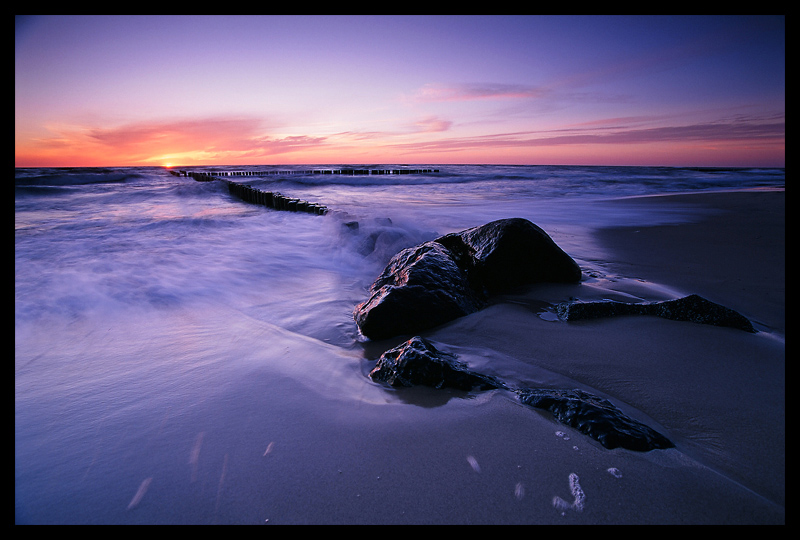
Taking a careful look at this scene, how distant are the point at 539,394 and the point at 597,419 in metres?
0.30

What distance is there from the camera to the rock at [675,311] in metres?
2.56

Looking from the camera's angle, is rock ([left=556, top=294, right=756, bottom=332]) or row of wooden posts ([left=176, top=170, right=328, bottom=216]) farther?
row of wooden posts ([left=176, top=170, right=328, bottom=216])

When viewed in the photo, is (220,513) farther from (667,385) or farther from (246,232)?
(246,232)

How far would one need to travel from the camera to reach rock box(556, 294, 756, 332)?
256cm

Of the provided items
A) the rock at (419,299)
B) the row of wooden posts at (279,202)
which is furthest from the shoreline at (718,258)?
the row of wooden posts at (279,202)

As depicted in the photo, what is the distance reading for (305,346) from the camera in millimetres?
2746

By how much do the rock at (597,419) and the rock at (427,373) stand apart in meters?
0.27

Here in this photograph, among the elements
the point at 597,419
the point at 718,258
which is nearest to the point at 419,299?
the point at 597,419

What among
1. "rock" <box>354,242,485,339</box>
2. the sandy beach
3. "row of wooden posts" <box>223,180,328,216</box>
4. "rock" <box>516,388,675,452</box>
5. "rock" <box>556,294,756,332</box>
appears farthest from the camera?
"row of wooden posts" <box>223,180,328,216</box>

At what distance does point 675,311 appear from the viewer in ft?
8.83

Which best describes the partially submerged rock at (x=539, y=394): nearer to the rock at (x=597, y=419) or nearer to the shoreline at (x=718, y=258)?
the rock at (x=597, y=419)

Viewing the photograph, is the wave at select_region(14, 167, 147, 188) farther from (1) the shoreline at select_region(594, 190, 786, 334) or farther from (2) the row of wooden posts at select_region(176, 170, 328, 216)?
(1) the shoreline at select_region(594, 190, 786, 334)

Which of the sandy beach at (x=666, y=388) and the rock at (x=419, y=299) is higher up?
the rock at (x=419, y=299)

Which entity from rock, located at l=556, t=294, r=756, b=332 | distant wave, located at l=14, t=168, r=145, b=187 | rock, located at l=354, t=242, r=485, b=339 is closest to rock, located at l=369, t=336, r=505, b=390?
rock, located at l=354, t=242, r=485, b=339
